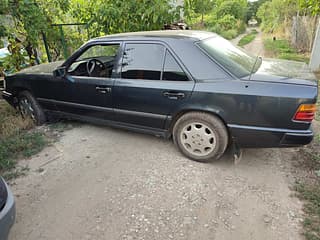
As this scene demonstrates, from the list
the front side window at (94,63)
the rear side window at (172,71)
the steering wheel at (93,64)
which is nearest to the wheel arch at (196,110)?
the rear side window at (172,71)

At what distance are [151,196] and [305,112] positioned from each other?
1828 mm

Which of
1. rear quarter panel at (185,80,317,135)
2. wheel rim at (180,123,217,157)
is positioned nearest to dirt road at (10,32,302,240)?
wheel rim at (180,123,217,157)

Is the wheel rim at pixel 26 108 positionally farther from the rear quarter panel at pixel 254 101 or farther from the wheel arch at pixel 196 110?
the rear quarter panel at pixel 254 101

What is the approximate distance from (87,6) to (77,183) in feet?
16.8

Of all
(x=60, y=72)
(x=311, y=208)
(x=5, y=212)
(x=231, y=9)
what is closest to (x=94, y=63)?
(x=60, y=72)

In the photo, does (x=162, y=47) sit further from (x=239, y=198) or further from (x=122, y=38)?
(x=239, y=198)

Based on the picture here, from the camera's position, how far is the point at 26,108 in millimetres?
4379

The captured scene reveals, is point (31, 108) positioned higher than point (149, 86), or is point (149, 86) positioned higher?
point (149, 86)

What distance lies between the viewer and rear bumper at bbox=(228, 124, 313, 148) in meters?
2.46

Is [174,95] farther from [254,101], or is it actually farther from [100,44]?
[100,44]

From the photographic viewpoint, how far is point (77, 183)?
277 cm

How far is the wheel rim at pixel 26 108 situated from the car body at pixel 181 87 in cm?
62

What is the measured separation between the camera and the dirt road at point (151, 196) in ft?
6.96

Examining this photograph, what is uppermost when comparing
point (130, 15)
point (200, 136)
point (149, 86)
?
point (130, 15)
